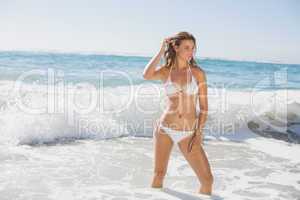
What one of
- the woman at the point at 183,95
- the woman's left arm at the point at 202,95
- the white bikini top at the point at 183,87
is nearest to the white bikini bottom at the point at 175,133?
the woman at the point at 183,95

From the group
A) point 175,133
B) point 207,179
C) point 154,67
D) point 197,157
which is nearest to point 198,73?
point 154,67

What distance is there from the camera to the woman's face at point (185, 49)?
12.3 ft

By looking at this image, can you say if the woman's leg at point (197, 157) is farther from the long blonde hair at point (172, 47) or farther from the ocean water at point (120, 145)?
the long blonde hair at point (172, 47)

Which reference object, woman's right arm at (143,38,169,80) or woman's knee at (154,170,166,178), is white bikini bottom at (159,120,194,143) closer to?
woman's knee at (154,170,166,178)

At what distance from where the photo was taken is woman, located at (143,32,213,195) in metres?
3.77

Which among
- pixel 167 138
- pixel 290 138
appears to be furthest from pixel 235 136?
pixel 167 138

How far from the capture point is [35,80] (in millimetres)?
16891

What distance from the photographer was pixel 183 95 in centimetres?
382

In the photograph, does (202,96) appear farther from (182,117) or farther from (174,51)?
(174,51)

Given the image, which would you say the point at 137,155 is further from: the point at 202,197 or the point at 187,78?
the point at 187,78

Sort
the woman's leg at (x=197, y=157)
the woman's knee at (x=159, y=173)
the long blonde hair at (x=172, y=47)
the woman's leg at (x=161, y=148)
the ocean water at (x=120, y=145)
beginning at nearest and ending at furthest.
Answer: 1. the long blonde hair at (x=172, y=47)
2. the woman's leg at (x=197, y=157)
3. the woman's leg at (x=161, y=148)
4. the woman's knee at (x=159, y=173)
5. the ocean water at (x=120, y=145)

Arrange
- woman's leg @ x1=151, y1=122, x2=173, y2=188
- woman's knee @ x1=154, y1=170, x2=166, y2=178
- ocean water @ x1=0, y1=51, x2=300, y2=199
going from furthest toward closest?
ocean water @ x1=0, y1=51, x2=300, y2=199
woman's knee @ x1=154, y1=170, x2=166, y2=178
woman's leg @ x1=151, y1=122, x2=173, y2=188

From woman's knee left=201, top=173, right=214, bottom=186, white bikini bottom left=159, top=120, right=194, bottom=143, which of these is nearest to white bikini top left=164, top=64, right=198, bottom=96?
white bikini bottom left=159, top=120, right=194, bottom=143

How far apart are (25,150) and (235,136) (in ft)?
15.4
